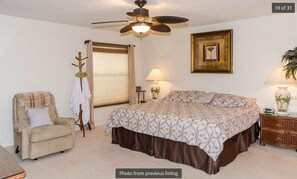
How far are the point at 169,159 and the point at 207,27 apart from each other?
3.15 m

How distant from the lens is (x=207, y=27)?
17.7 ft

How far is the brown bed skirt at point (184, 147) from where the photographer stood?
336cm

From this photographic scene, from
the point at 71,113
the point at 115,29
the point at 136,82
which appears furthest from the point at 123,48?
the point at 71,113

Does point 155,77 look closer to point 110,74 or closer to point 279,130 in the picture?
point 110,74

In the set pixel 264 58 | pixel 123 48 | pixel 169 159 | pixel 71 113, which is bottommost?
pixel 169 159

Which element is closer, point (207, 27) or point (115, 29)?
point (207, 27)

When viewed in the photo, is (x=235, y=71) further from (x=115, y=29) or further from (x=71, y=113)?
(x=71, y=113)

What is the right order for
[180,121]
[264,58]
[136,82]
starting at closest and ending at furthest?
[180,121]
[264,58]
[136,82]

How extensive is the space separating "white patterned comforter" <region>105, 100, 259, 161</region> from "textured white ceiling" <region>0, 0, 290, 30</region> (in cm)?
171

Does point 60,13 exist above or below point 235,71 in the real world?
above

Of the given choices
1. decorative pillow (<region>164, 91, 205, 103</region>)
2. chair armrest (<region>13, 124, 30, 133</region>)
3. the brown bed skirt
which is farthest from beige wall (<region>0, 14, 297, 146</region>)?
the brown bed skirt

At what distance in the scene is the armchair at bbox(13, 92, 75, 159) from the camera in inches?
145

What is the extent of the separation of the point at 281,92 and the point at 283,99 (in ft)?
0.42

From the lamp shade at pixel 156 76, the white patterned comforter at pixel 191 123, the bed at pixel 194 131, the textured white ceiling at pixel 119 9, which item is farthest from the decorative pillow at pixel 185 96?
the textured white ceiling at pixel 119 9
